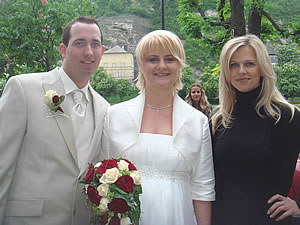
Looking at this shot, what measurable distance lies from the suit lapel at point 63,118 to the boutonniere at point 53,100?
0.10 m

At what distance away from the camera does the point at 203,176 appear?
8.78 ft

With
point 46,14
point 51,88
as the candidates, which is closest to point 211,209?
point 51,88

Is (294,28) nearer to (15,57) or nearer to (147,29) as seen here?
(15,57)

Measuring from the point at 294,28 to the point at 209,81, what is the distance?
43224mm

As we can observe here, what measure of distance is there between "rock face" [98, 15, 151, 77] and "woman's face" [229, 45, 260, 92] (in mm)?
79895

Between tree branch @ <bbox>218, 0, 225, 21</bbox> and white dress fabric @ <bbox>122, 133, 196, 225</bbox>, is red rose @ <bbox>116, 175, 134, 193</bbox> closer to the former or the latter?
white dress fabric @ <bbox>122, 133, 196, 225</bbox>

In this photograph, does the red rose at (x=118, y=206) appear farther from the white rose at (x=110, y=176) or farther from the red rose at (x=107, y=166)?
the red rose at (x=107, y=166)

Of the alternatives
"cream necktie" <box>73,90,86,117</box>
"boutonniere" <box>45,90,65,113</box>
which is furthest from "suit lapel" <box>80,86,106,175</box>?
"boutonniere" <box>45,90,65,113</box>

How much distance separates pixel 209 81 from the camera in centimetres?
5094

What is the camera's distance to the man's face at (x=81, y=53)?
106 inches

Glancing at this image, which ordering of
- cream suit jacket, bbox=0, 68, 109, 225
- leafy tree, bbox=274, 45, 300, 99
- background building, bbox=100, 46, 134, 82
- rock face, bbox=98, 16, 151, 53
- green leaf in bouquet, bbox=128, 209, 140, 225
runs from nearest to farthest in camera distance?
green leaf in bouquet, bbox=128, 209, 140, 225, cream suit jacket, bbox=0, 68, 109, 225, leafy tree, bbox=274, 45, 300, 99, background building, bbox=100, 46, 134, 82, rock face, bbox=98, 16, 151, 53

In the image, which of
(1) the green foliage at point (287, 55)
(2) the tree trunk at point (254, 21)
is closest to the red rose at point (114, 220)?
(2) the tree trunk at point (254, 21)

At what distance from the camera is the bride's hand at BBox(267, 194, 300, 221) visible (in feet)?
8.17

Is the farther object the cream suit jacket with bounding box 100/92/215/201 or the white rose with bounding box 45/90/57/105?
the cream suit jacket with bounding box 100/92/215/201
